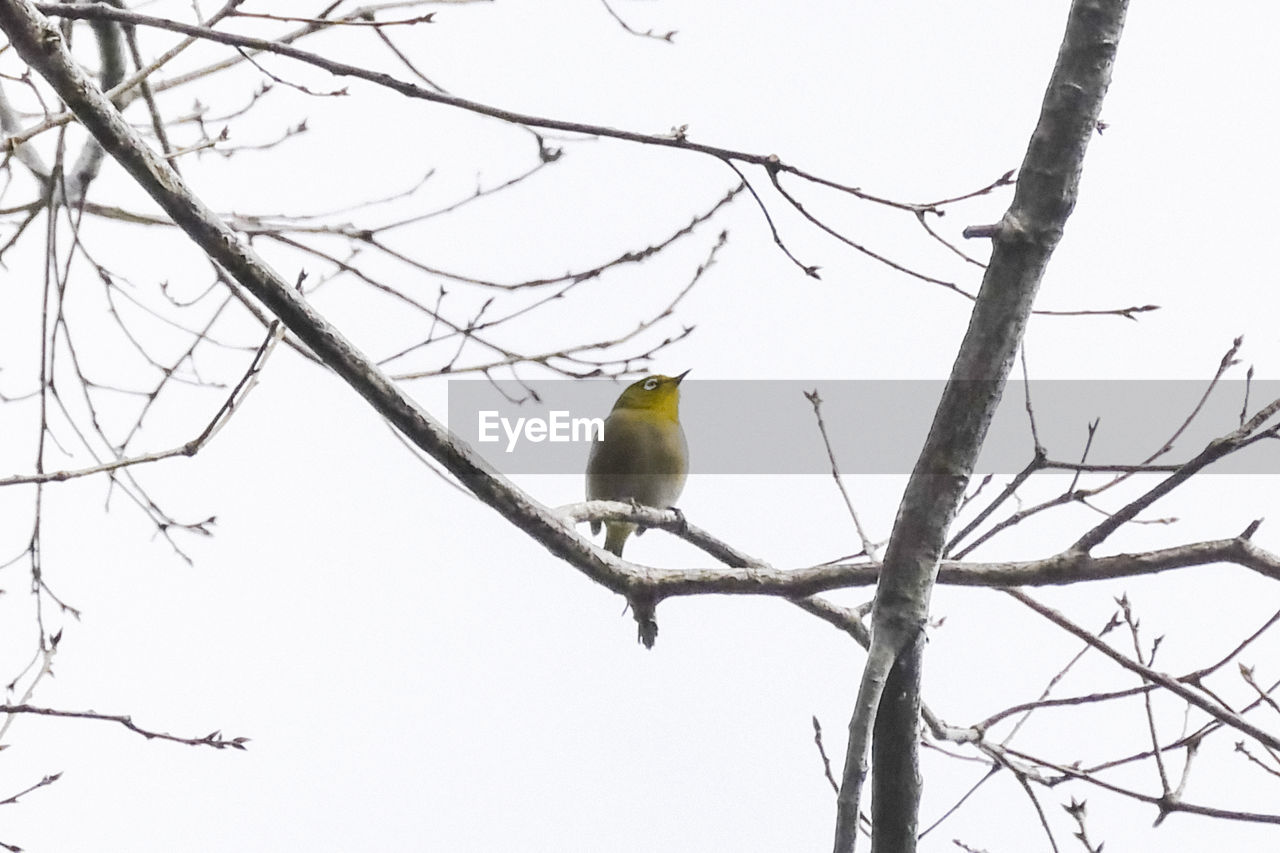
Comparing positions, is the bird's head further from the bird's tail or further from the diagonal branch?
the diagonal branch

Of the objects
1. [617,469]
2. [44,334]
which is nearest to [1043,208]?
[44,334]

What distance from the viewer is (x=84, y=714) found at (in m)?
1.51

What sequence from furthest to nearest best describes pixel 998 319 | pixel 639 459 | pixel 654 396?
pixel 654 396 < pixel 639 459 < pixel 998 319

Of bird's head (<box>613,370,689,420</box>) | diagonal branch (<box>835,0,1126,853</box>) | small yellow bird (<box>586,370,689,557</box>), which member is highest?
bird's head (<box>613,370,689,420</box>)

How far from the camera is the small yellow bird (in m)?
3.27

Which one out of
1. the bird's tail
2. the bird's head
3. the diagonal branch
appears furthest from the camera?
the bird's head

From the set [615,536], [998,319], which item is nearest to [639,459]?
[615,536]

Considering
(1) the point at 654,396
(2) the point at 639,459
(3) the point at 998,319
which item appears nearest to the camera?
(3) the point at 998,319

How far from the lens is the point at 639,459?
327cm

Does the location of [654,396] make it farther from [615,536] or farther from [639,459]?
[615,536]

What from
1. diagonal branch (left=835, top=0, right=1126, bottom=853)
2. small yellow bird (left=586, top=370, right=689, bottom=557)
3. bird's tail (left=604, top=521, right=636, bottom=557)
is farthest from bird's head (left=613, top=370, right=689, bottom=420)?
diagonal branch (left=835, top=0, right=1126, bottom=853)

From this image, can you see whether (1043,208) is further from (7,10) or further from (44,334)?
(44,334)

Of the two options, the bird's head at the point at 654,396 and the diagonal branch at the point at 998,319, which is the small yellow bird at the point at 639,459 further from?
the diagonal branch at the point at 998,319

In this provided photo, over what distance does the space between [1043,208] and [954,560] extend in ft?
1.87
